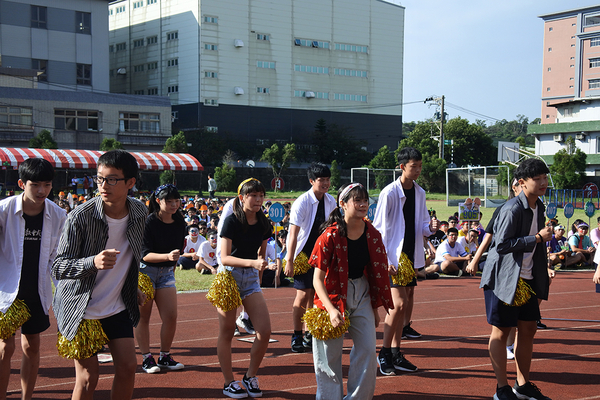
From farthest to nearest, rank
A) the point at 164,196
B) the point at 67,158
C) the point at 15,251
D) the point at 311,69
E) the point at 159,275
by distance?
the point at 311,69
the point at 67,158
the point at 159,275
the point at 164,196
the point at 15,251

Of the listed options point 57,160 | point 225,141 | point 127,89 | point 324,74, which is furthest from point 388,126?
point 57,160

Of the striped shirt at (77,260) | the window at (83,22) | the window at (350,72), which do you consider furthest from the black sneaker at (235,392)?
the window at (350,72)

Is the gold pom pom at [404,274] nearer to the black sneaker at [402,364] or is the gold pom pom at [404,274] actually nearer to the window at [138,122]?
the black sneaker at [402,364]

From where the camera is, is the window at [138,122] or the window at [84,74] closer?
the window at [138,122]

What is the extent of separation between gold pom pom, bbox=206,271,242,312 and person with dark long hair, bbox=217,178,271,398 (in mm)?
46

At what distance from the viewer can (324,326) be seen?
441 centimetres

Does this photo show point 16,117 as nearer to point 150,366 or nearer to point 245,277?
point 150,366

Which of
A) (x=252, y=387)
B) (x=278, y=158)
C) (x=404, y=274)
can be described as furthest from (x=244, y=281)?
(x=278, y=158)

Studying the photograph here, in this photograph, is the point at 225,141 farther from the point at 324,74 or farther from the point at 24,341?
the point at 24,341

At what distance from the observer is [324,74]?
78.1 metres

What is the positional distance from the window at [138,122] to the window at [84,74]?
8.04 meters

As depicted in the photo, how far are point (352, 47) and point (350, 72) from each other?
3400 mm

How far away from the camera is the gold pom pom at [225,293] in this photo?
529cm

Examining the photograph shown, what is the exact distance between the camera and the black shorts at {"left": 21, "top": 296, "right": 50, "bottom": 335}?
4633 mm
